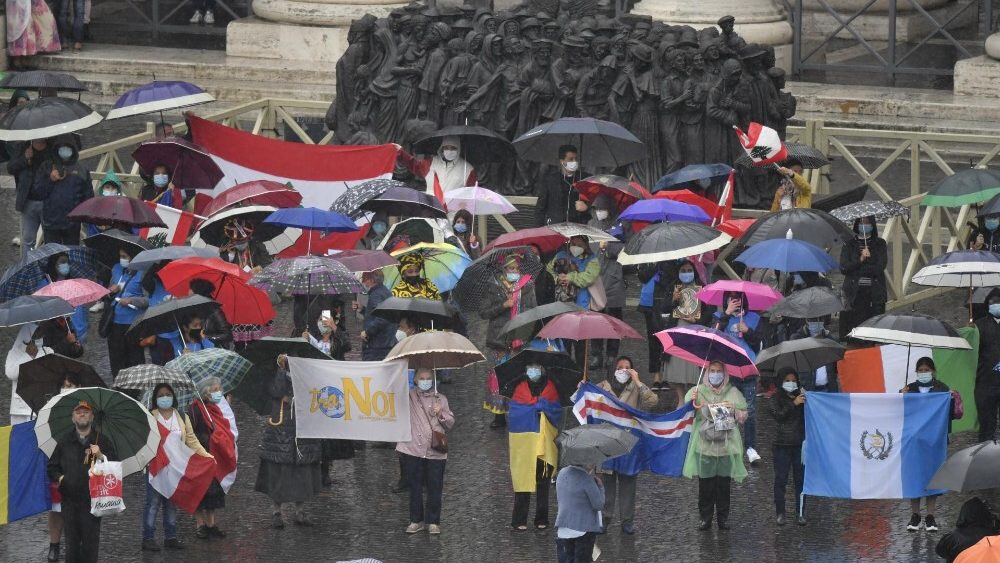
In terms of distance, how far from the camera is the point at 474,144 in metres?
22.1

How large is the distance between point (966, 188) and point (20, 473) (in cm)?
904

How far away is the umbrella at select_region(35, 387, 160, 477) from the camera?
14.7 meters

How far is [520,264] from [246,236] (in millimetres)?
2538

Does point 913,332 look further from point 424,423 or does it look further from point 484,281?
point 484,281

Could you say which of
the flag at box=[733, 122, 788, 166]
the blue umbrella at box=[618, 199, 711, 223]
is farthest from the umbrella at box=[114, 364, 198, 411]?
the flag at box=[733, 122, 788, 166]

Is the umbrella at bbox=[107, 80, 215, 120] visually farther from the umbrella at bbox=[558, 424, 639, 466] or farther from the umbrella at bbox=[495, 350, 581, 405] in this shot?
the umbrella at bbox=[558, 424, 639, 466]

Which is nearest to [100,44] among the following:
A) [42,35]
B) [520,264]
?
[42,35]

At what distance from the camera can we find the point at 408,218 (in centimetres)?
2052

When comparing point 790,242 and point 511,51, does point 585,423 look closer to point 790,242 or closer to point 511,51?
point 790,242

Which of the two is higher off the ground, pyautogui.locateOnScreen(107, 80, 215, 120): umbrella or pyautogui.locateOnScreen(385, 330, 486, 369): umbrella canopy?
pyautogui.locateOnScreen(107, 80, 215, 120): umbrella

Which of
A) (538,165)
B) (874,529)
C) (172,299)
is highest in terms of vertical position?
(538,165)

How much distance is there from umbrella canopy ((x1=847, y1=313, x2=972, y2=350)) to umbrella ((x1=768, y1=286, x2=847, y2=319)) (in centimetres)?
49

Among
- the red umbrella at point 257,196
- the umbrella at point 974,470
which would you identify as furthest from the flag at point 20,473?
the umbrella at point 974,470

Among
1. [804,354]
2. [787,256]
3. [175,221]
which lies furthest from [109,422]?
[175,221]
